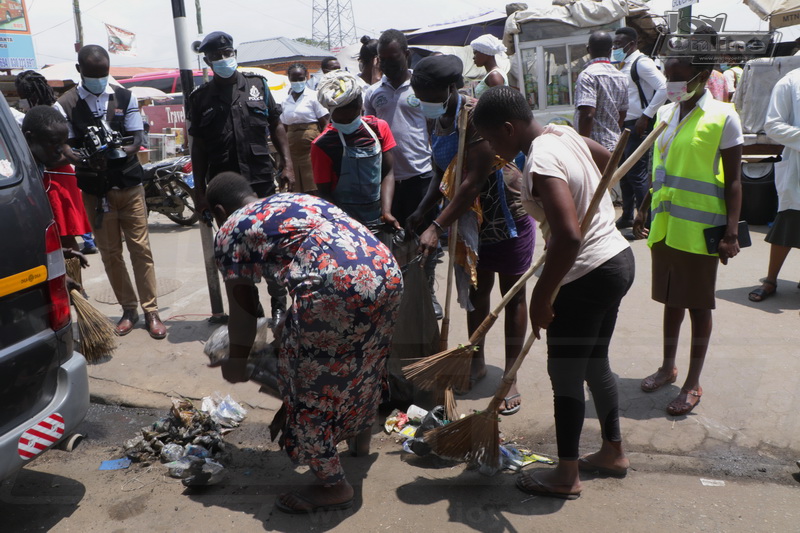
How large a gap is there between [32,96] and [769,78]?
851 centimetres

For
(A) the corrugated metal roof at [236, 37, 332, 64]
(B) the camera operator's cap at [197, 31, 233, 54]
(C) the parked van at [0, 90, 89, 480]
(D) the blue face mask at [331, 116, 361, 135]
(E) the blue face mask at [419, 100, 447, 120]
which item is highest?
(A) the corrugated metal roof at [236, 37, 332, 64]

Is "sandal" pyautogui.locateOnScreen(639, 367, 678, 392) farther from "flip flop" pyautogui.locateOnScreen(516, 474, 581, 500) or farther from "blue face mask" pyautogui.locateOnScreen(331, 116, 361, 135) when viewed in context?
"blue face mask" pyautogui.locateOnScreen(331, 116, 361, 135)

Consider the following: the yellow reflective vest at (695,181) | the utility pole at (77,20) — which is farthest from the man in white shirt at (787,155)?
the utility pole at (77,20)

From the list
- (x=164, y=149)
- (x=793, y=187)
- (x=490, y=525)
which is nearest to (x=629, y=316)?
(x=793, y=187)

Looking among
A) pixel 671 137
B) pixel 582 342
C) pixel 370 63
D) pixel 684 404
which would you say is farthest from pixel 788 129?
pixel 370 63

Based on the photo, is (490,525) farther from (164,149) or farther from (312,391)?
(164,149)

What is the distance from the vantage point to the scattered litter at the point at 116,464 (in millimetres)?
3322

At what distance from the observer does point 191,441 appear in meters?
3.41

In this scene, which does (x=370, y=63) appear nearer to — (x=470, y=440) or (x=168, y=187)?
(x=168, y=187)

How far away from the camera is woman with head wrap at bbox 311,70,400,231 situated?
12.6 ft

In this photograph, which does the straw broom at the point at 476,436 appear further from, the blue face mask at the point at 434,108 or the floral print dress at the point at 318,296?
the blue face mask at the point at 434,108

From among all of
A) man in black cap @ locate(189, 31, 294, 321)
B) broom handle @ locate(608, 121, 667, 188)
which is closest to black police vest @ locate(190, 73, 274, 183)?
man in black cap @ locate(189, 31, 294, 321)

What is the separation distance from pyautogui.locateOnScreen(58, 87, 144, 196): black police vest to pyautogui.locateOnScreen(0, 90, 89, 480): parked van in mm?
1967

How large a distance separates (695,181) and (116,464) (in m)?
3.26
